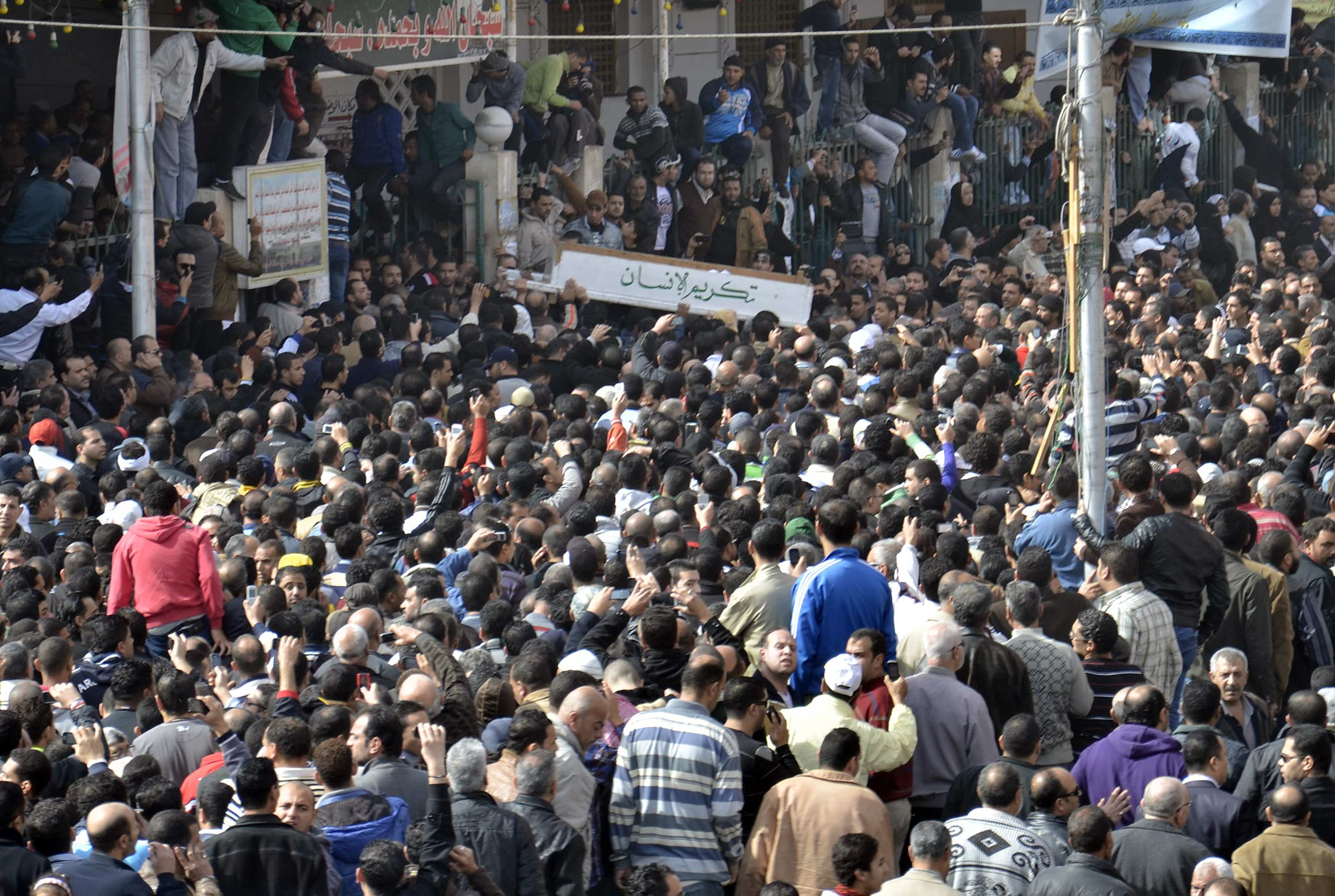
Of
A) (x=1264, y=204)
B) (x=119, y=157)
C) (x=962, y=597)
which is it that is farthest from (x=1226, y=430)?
(x=1264, y=204)

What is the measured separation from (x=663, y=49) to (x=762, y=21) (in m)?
2.97

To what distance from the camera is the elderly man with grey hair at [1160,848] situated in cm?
615

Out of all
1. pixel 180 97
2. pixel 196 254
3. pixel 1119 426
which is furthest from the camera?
pixel 180 97

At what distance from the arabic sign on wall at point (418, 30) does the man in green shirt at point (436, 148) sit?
→ 0.28 m

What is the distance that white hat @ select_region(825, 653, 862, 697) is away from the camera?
6.65 meters

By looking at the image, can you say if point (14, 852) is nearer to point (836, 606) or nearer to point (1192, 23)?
point (836, 606)

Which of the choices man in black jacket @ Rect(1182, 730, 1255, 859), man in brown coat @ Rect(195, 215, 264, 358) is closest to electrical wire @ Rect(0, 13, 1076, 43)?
man in brown coat @ Rect(195, 215, 264, 358)

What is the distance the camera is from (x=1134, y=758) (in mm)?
6781

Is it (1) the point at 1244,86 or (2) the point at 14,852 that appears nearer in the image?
(2) the point at 14,852

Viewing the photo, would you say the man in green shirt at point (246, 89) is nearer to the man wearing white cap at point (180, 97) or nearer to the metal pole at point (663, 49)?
the man wearing white cap at point (180, 97)

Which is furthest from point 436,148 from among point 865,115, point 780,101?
point 865,115

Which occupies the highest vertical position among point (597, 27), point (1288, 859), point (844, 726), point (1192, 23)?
point (597, 27)

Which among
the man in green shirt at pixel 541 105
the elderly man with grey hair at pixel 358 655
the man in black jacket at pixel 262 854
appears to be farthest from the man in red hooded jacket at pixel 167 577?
the man in green shirt at pixel 541 105

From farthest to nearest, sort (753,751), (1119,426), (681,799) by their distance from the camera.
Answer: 1. (1119,426)
2. (753,751)
3. (681,799)
